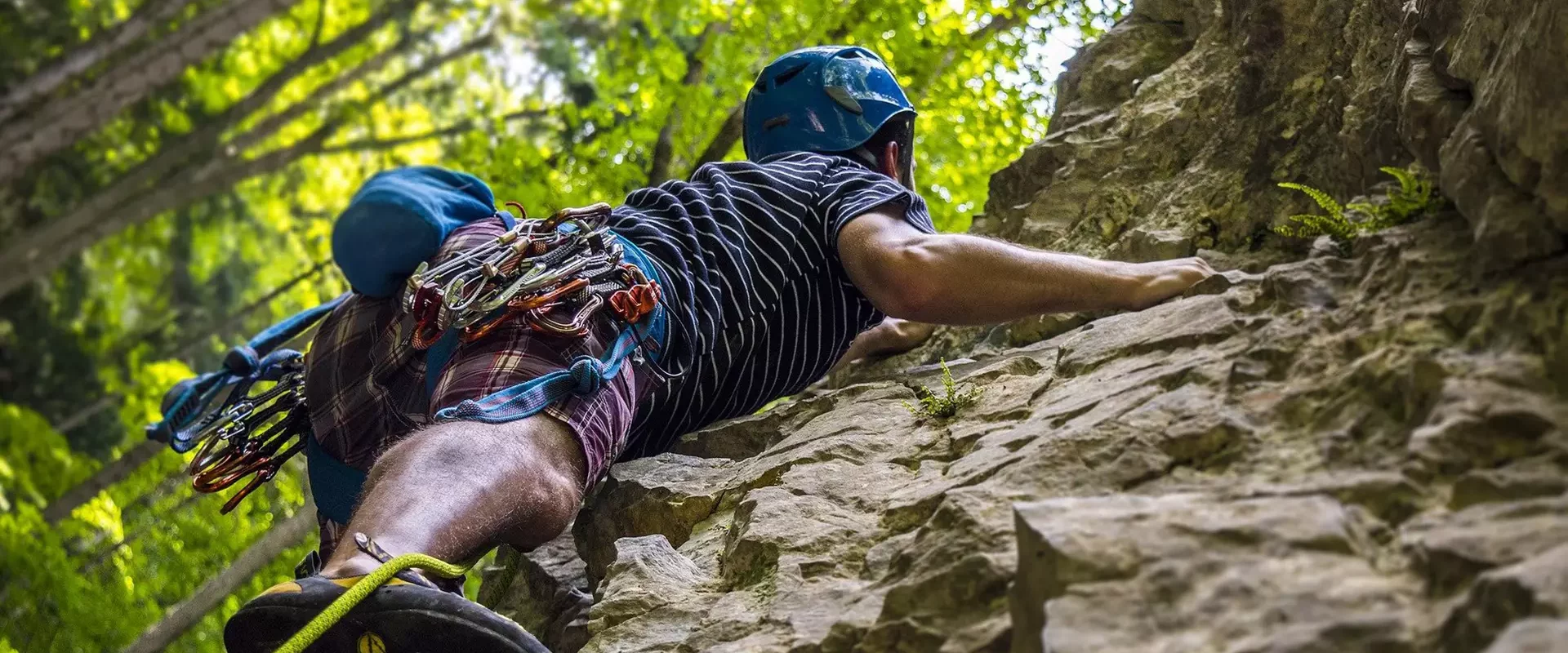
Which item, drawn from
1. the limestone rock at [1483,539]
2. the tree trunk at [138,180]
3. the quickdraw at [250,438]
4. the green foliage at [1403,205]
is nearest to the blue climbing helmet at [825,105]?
the quickdraw at [250,438]

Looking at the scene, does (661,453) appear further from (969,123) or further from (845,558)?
(969,123)

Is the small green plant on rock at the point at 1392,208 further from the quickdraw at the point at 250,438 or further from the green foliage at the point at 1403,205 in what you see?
the quickdraw at the point at 250,438

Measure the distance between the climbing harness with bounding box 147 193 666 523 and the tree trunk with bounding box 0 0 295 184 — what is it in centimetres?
314

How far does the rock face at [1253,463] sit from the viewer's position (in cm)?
175

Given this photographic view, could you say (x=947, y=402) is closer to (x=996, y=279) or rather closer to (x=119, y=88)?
(x=996, y=279)

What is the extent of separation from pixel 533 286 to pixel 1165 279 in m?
1.76

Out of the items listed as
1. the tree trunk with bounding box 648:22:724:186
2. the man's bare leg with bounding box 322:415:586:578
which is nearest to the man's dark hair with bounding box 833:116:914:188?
the man's bare leg with bounding box 322:415:586:578

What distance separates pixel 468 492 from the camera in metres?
2.86

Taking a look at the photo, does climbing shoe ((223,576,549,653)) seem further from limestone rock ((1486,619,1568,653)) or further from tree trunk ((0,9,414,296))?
tree trunk ((0,9,414,296))

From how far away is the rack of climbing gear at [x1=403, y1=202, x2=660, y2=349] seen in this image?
338 centimetres

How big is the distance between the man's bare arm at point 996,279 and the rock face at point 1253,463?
13cm

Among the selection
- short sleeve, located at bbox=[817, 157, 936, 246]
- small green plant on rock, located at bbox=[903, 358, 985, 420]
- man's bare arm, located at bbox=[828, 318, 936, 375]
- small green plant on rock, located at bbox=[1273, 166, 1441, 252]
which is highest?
small green plant on rock, located at bbox=[1273, 166, 1441, 252]

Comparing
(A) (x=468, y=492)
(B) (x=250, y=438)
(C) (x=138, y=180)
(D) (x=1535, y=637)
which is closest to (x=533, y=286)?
(A) (x=468, y=492)

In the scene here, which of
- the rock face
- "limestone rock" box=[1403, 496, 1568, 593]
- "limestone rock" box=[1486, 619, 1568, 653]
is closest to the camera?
"limestone rock" box=[1486, 619, 1568, 653]
